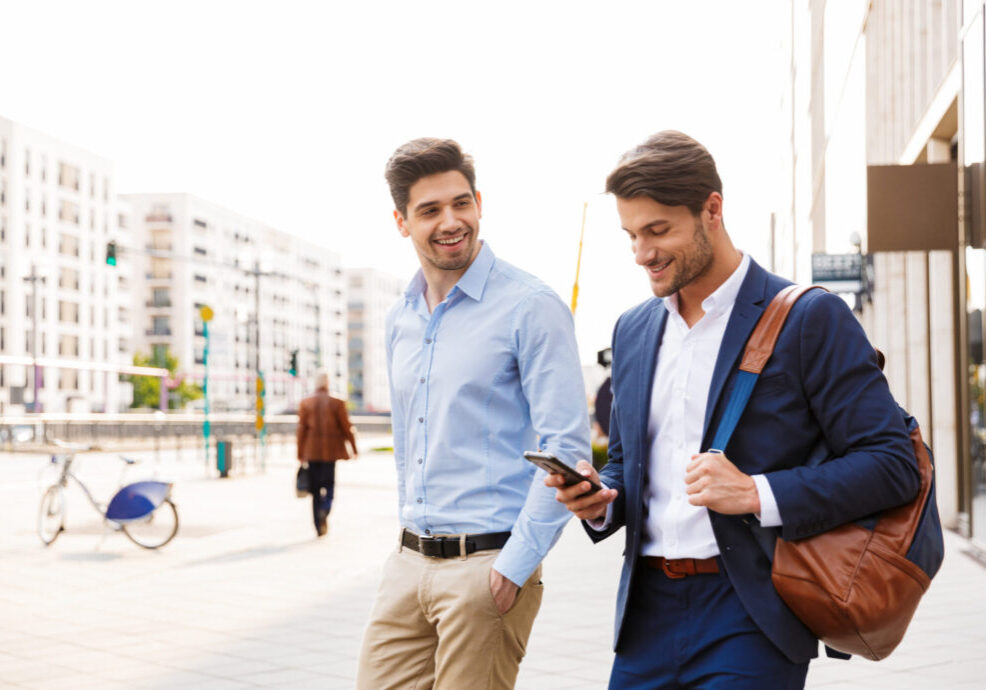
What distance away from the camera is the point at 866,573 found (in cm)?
216

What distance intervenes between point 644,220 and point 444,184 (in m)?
0.90

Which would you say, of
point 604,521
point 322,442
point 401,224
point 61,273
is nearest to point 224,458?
point 322,442

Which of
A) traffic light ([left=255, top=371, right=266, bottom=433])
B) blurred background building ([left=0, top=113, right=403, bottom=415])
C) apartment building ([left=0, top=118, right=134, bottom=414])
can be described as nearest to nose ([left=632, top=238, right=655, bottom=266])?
traffic light ([left=255, top=371, right=266, bottom=433])

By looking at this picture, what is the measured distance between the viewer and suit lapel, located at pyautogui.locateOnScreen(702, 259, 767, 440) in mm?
2398

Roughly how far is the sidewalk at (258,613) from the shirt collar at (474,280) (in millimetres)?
3509

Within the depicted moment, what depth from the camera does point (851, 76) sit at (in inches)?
897

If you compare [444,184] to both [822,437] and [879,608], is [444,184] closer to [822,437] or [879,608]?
[822,437]

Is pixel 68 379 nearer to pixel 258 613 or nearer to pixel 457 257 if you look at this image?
pixel 258 613

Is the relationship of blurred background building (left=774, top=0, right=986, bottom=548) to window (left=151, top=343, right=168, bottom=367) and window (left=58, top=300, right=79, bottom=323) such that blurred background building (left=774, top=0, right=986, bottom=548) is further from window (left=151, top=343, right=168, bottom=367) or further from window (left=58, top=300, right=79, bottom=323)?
window (left=151, top=343, right=168, bottom=367)

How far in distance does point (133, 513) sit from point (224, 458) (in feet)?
45.1

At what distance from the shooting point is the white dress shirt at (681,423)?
2439 millimetres

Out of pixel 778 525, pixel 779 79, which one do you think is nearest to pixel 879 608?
pixel 778 525

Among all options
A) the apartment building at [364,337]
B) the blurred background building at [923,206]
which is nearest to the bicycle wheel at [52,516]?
the blurred background building at [923,206]

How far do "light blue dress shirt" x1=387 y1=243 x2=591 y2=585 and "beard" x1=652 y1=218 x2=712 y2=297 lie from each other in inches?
25.1
